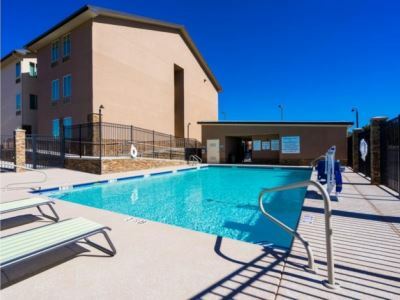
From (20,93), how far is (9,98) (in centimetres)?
226

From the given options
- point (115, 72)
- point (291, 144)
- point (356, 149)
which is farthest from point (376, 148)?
point (115, 72)

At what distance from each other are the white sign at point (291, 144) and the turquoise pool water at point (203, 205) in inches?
369

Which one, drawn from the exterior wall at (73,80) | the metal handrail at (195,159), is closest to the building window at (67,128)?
the exterior wall at (73,80)

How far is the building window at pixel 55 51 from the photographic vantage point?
17.5m

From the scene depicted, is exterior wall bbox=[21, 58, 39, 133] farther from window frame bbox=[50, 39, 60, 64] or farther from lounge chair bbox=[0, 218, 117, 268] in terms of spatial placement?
lounge chair bbox=[0, 218, 117, 268]

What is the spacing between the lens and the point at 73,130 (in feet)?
50.6

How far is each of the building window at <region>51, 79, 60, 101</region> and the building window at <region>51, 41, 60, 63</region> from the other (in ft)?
5.36

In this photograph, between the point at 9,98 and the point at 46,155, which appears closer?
the point at 46,155

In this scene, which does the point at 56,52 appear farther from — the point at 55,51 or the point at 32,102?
the point at 32,102

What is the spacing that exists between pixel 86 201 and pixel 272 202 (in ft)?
18.8

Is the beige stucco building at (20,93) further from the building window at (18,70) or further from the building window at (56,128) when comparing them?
the building window at (56,128)

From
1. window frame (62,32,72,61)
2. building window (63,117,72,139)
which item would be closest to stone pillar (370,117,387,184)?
building window (63,117,72,139)

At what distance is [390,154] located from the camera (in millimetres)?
7059

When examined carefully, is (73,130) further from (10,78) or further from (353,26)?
(353,26)
